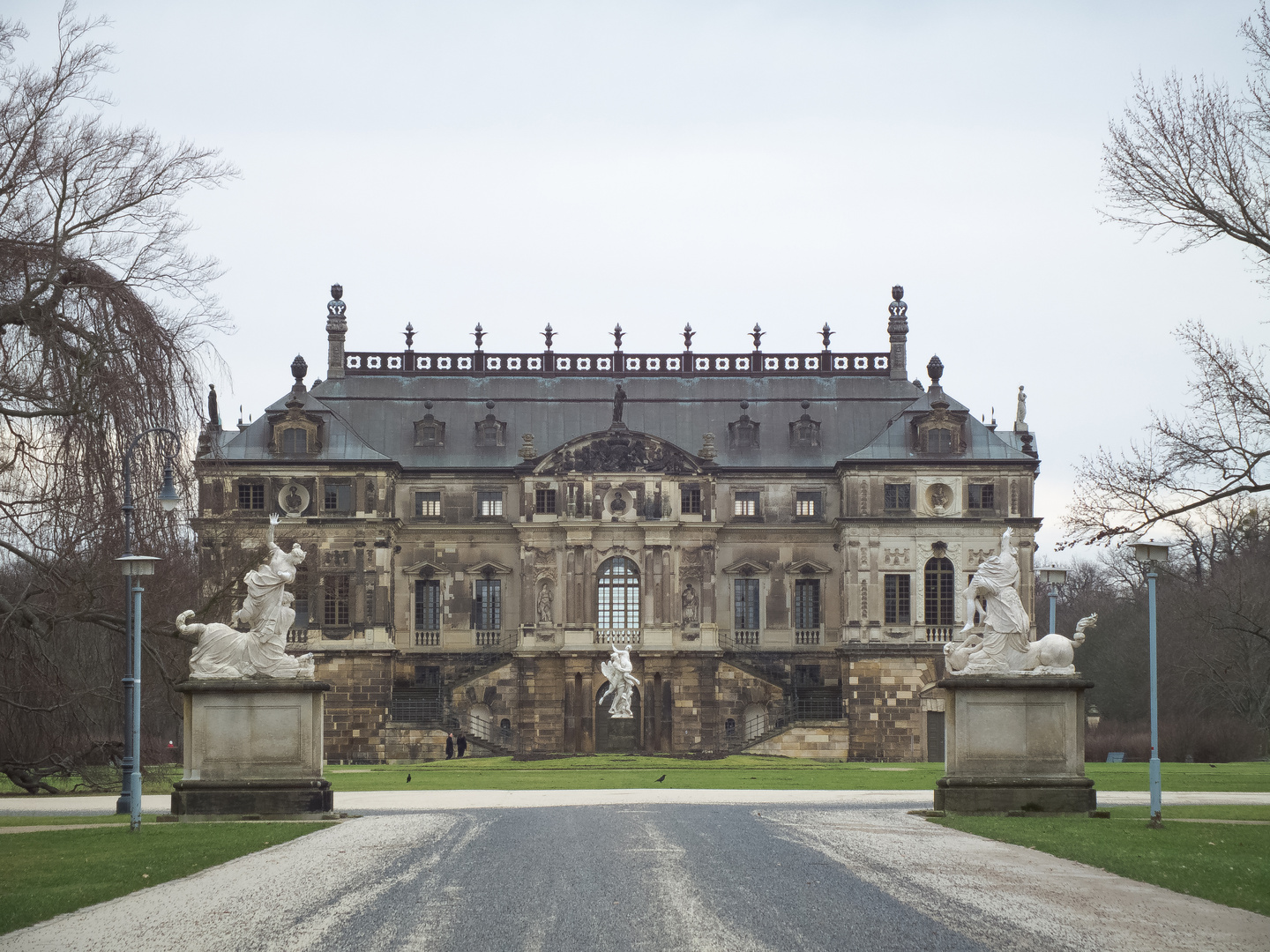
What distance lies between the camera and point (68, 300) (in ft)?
76.4

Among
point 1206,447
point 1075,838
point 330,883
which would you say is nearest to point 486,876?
point 330,883

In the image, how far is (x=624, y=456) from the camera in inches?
2975

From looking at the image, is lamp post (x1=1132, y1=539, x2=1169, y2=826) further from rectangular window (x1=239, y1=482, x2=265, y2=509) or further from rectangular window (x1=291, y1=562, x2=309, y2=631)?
rectangular window (x1=239, y1=482, x2=265, y2=509)

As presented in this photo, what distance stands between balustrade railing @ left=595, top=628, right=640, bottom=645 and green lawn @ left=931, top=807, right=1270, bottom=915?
148ft

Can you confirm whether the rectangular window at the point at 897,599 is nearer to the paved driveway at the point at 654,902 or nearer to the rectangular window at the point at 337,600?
the rectangular window at the point at 337,600

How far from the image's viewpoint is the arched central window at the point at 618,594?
7588cm

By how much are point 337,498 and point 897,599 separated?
26951 mm

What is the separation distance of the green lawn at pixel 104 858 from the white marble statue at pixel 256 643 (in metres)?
2.87

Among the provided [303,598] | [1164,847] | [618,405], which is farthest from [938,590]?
[1164,847]

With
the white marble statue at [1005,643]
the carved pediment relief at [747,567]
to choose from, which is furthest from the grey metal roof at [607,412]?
the white marble statue at [1005,643]

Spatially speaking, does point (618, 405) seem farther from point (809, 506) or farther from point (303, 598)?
point (303, 598)

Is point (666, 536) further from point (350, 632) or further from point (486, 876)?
point (486, 876)

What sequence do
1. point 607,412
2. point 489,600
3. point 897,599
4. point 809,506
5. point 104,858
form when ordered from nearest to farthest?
point 104,858 → point 897,599 → point 489,600 → point 809,506 → point 607,412

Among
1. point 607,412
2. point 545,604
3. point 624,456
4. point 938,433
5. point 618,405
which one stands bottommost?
point 545,604
